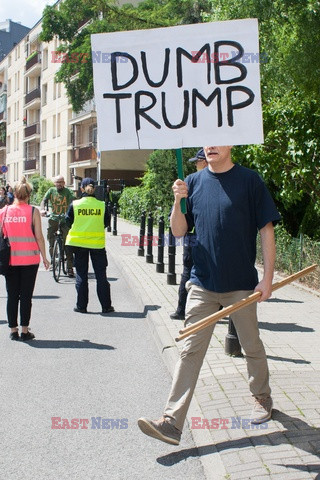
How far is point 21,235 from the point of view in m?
7.25

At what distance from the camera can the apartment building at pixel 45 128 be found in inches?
1673

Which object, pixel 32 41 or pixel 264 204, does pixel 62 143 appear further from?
pixel 264 204

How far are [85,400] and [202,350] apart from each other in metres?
1.49

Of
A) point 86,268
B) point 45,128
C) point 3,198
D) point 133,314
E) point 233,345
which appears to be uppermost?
point 45,128

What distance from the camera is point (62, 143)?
177 ft

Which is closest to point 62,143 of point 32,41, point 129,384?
point 32,41

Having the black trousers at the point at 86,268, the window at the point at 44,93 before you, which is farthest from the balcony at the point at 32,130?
the black trousers at the point at 86,268

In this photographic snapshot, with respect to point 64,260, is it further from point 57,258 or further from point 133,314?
point 133,314

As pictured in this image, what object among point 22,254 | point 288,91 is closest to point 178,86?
point 22,254

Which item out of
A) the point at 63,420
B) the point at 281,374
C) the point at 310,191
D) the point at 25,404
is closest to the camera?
the point at 63,420

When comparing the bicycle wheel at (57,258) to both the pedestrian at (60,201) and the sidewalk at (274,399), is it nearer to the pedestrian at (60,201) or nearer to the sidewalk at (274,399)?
the pedestrian at (60,201)

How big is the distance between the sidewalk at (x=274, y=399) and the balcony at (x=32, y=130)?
56.1 m

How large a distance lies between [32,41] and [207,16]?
5548 centimetres

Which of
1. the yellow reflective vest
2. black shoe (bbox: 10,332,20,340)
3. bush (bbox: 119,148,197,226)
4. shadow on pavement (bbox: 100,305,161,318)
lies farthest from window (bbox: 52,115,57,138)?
black shoe (bbox: 10,332,20,340)
